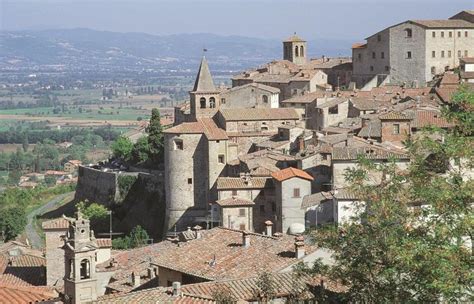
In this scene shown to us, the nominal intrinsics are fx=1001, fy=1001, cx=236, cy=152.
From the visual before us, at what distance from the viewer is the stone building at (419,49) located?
6319 centimetres

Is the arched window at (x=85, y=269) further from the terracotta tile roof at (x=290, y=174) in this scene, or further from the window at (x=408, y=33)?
the window at (x=408, y=33)

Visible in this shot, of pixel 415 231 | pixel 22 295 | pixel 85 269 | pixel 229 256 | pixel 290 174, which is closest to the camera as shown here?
pixel 415 231

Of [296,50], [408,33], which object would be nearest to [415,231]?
[408,33]

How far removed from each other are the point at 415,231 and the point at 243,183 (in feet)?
86.5

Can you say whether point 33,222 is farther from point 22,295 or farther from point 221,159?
point 22,295

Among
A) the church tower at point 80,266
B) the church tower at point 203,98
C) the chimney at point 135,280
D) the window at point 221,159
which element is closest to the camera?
the church tower at point 80,266

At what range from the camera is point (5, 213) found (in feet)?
182

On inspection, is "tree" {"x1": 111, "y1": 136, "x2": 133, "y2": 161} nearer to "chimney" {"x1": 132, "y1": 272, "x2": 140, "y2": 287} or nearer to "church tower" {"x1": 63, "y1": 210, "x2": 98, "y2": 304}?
"chimney" {"x1": 132, "y1": 272, "x2": 140, "y2": 287}

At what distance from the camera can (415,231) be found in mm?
14664

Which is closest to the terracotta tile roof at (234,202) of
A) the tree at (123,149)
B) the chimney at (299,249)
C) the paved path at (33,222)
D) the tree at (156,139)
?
the paved path at (33,222)

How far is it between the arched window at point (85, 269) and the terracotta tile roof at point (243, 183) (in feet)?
60.5

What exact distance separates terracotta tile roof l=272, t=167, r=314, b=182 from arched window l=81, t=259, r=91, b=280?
1739cm

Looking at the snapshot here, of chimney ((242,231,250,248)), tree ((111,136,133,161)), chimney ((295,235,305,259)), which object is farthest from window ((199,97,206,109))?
chimney ((295,235,305,259))

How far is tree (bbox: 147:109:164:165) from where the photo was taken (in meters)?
55.2
